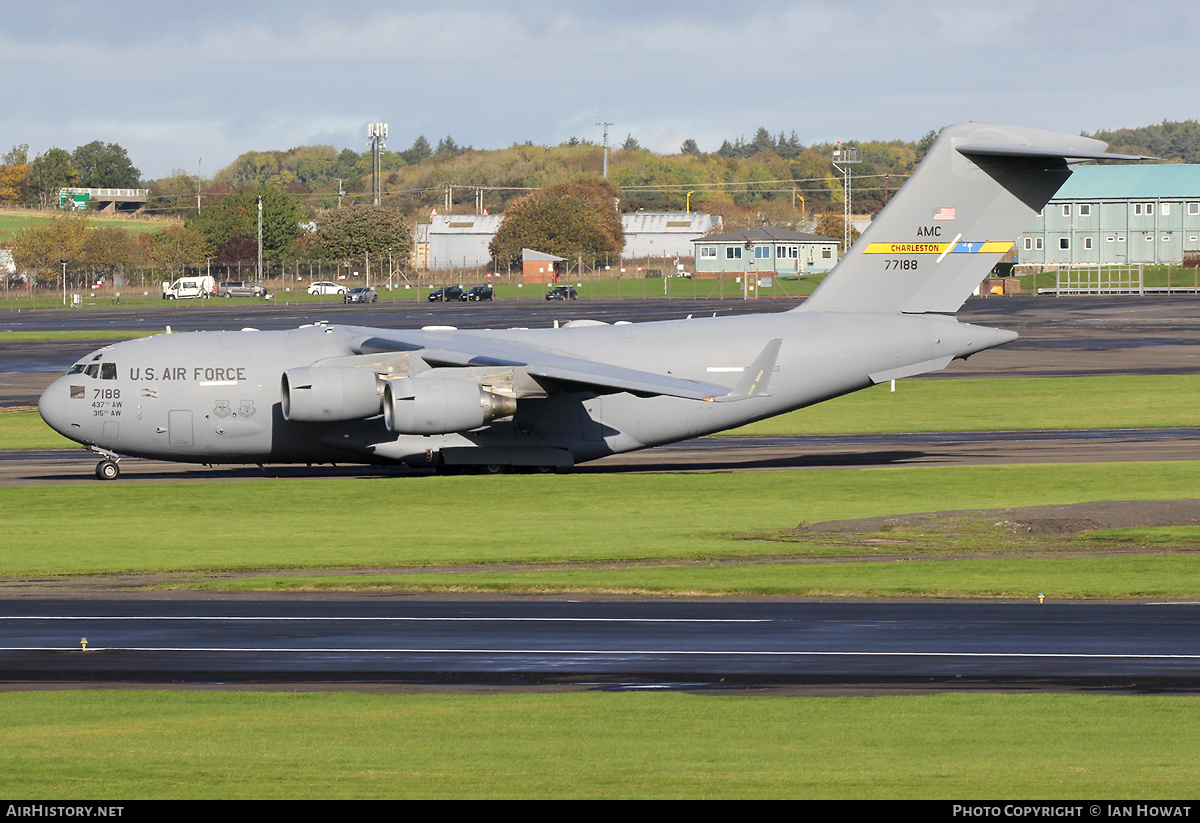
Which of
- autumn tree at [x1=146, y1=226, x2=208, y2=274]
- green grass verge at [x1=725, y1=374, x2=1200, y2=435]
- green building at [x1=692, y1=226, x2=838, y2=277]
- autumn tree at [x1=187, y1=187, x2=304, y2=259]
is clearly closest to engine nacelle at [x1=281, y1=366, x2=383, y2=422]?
green grass verge at [x1=725, y1=374, x2=1200, y2=435]

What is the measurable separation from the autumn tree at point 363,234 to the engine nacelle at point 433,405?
141 meters

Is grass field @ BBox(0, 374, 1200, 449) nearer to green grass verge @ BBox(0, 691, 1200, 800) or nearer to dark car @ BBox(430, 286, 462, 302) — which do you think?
green grass verge @ BBox(0, 691, 1200, 800)

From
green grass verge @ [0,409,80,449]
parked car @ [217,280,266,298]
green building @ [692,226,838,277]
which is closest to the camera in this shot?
green grass verge @ [0,409,80,449]

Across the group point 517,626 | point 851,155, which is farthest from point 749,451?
point 851,155

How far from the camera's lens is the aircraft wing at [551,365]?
106 feet

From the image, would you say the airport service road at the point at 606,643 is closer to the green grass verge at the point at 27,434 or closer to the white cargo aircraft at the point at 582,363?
the white cargo aircraft at the point at 582,363

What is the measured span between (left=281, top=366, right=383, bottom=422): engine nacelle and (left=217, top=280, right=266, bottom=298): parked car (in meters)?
115

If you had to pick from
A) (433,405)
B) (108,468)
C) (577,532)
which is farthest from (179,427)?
(577,532)

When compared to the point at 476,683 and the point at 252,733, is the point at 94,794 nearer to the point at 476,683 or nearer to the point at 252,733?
the point at 252,733

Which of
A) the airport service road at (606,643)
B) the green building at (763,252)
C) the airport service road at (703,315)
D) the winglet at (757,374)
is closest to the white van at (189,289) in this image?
the airport service road at (703,315)

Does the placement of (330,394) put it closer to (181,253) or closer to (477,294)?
(477,294)

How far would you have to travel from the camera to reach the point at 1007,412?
50719 millimetres

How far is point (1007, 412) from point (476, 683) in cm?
3815

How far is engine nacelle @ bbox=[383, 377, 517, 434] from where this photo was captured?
33656 millimetres
